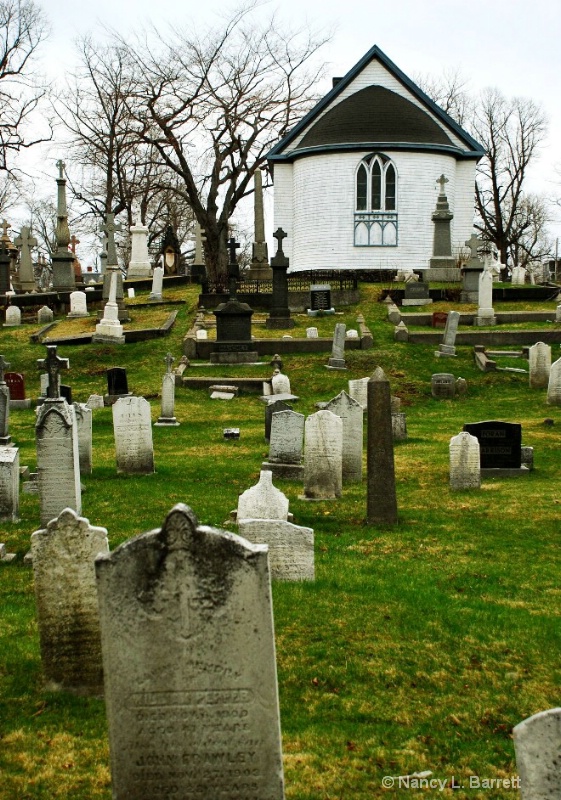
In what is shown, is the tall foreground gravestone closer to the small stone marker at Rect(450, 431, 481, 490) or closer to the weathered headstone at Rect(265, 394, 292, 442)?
the small stone marker at Rect(450, 431, 481, 490)

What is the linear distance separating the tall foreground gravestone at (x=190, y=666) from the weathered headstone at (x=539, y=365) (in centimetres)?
1904

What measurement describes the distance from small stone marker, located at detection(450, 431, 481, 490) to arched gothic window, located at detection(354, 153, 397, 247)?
102 feet

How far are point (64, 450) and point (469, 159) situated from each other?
39.2 metres

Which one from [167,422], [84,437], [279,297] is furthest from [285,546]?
[279,297]

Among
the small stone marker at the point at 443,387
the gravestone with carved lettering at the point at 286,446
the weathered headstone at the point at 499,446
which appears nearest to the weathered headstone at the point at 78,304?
the small stone marker at the point at 443,387

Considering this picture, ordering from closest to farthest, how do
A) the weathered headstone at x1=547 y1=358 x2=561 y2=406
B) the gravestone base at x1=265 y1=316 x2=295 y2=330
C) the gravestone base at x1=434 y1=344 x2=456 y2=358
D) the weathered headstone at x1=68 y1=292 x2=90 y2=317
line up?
the weathered headstone at x1=547 y1=358 x2=561 y2=406, the gravestone base at x1=434 y1=344 x2=456 y2=358, the gravestone base at x1=265 y1=316 x2=295 y2=330, the weathered headstone at x1=68 y1=292 x2=90 y2=317

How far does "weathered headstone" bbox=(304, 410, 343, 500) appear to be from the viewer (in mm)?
12266

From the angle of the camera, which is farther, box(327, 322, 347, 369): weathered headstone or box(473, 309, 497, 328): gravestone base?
box(473, 309, 497, 328): gravestone base

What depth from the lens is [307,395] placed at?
23016mm

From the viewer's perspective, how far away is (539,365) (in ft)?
74.7

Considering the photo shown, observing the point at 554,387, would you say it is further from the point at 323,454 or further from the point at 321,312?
the point at 321,312

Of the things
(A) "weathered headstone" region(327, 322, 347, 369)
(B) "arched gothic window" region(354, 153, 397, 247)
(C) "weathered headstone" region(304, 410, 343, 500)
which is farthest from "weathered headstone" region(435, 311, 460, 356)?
(B) "arched gothic window" region(354, 153, 397, 247)

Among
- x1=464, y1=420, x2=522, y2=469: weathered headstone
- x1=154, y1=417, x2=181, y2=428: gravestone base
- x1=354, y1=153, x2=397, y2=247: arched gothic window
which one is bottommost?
x1=154, y1=417, x2=181, y2=428: gravestone base

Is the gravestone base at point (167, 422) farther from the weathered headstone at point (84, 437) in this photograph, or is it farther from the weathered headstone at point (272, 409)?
the weathered headstone at point (84, 437)
